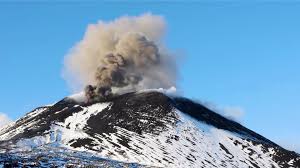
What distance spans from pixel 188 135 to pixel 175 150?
1864 cm

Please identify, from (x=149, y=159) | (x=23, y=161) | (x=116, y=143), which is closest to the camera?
(x=23, y=161)

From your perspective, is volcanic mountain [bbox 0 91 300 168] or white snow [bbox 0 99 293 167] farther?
white snow [bbox 0 99 293 167]

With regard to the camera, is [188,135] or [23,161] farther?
[188,135]

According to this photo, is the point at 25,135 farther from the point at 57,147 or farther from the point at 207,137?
the point at 207,137

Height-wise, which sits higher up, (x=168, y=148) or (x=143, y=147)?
(x=168, y=148)

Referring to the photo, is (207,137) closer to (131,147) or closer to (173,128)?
(173,128)

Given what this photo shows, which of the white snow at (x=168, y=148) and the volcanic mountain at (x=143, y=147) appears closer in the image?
the volcanic mountain at (x=143, y=147)

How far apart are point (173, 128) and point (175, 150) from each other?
22042 mm

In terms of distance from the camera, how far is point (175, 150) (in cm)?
17738

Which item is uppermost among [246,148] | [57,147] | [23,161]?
[246,148]

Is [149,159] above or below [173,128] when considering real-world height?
below

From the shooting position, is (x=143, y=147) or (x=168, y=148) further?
(x=168, y=148)

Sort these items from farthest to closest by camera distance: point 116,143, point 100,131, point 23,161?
point 100,131 < point 116,143 < point 23,161

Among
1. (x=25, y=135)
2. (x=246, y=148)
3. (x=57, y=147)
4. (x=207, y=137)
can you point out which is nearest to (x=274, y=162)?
(x=246, y=148)
